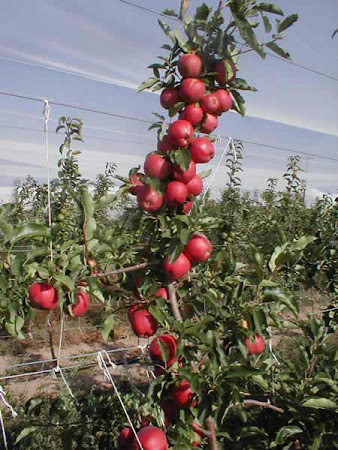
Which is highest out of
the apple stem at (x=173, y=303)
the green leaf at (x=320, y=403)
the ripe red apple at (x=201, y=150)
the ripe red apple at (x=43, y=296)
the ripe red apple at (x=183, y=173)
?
the ripe red apple at (x=201, y=150)

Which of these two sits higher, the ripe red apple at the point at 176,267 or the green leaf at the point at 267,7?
the green leaf at the point at 267,7

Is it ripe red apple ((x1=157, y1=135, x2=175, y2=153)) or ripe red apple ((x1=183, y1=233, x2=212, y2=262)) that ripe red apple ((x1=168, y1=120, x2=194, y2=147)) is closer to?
ripe red apple ((x1=157, y1=135, x2=175, y2=153))

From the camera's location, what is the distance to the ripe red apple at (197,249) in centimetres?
106

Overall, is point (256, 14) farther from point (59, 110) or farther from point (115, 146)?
point (115, 146)

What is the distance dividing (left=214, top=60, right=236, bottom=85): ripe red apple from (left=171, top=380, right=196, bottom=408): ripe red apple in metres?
0.81

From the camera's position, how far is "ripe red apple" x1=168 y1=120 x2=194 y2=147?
39.0 inches

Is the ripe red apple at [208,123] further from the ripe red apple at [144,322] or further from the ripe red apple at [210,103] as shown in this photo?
the ripe red apple at [144,322]

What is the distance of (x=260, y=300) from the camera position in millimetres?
1049

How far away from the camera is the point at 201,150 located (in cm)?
104

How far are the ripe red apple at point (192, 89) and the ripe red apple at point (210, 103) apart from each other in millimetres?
16

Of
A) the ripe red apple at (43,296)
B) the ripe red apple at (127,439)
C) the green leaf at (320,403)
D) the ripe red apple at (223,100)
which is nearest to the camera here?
the ripe red apple at (43,296)

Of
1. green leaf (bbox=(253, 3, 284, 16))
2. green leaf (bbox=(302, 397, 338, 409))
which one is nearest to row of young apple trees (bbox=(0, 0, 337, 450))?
green leaf (bbox=(253, 3, 284, 16))

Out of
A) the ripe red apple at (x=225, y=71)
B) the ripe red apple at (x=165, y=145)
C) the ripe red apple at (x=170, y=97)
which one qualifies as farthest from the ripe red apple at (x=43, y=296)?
the ripe red apple at (x=225, y=71)

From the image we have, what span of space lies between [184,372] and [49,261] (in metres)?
0.44
